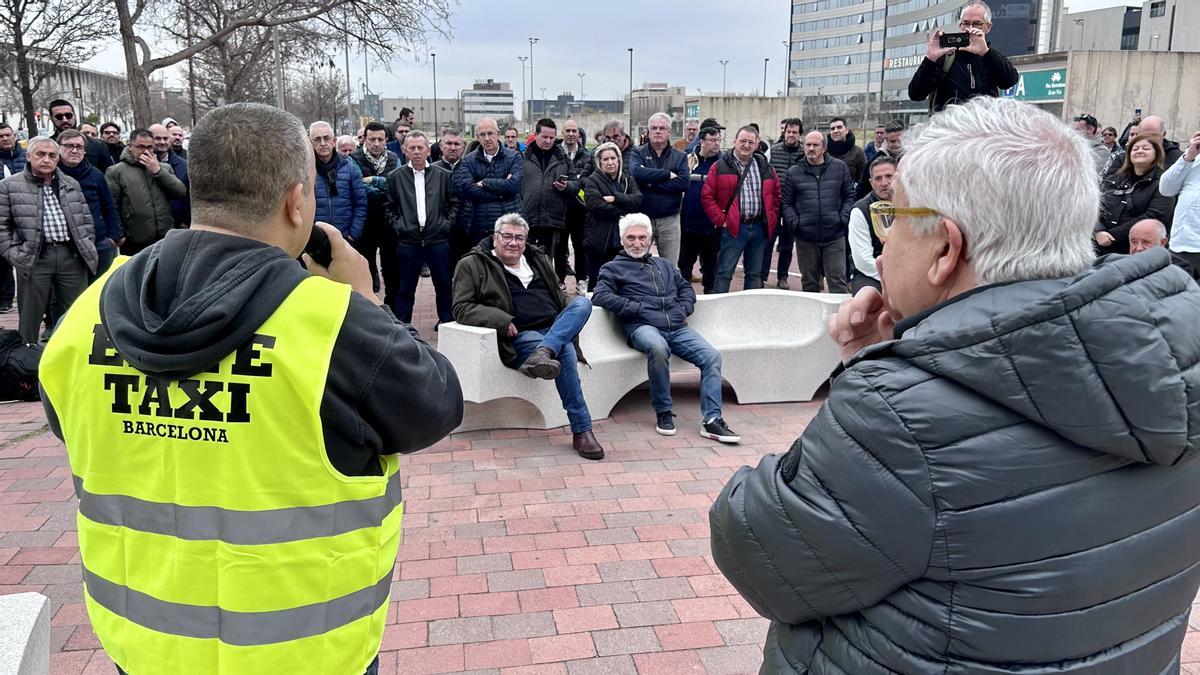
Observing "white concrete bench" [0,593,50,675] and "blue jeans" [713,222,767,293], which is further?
"blue jeans" [713,222,767,293]

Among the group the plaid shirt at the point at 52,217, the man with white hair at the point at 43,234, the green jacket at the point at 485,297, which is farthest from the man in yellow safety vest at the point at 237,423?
the plaid shirt at the point at 52,217

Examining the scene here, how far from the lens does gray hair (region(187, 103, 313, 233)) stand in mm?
Result: 1625

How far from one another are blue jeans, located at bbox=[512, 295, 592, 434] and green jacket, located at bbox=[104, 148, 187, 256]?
15.8 ft

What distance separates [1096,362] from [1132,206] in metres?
7.18

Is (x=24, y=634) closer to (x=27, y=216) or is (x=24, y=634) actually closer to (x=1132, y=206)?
(x=27, y=216)

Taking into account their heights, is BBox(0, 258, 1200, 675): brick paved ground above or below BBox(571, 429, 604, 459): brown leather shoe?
below

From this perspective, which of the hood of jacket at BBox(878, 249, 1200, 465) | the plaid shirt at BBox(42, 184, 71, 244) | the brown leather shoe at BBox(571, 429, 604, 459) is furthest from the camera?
the plaid shirt at BBox(42, 184, 71, 244)

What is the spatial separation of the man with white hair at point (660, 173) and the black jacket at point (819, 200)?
1129 mm

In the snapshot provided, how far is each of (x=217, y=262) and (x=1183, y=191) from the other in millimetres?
7372

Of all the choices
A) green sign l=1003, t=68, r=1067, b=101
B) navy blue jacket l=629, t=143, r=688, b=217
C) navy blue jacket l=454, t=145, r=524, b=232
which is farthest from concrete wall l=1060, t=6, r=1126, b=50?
navy blue jacket l=454, t=145, r=524, b=232

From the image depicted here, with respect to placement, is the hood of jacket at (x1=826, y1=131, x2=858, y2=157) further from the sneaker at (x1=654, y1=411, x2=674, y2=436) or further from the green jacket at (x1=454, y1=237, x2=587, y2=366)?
the green jacket at (x1=454, y1=237, x2=587, y2=366)

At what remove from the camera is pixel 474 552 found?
3.96 m

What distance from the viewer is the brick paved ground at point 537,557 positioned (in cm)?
316

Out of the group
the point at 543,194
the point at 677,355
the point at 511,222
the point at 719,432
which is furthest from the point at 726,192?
the point at 719,432
